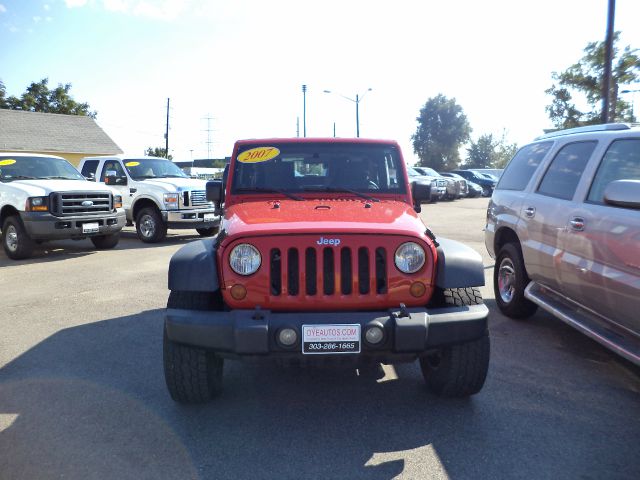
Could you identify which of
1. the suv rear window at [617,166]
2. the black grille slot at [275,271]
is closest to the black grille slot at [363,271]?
the black grille slot at [275,271]

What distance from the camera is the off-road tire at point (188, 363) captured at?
10.8ft

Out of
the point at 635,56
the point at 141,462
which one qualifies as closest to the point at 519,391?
the point at 141,462

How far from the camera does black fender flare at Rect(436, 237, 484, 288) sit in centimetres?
318

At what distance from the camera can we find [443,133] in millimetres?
70188

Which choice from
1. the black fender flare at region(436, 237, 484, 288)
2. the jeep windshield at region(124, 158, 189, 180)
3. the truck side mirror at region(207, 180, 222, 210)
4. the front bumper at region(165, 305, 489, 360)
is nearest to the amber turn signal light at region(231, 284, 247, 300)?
the front bumper at region(165, 305, 489, 360)

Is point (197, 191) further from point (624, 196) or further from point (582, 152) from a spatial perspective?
point (624, 196)

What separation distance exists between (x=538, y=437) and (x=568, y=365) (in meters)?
1.47

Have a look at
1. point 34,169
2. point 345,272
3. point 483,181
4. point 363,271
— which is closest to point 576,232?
point 363,271

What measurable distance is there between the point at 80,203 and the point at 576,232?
29.7 feet

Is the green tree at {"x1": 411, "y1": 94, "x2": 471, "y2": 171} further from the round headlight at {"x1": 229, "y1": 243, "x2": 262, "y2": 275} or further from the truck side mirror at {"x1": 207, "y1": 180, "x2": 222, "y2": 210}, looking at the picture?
the round headlight at {"x1": 229, "y1": 243, "x2": 262, "y2": 275}

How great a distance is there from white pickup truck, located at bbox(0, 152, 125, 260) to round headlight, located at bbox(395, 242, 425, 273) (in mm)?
8643

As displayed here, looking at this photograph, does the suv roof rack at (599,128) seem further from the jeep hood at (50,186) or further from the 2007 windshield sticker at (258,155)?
the jeep hood at (50,186)

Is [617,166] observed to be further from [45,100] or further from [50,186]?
[45,100]

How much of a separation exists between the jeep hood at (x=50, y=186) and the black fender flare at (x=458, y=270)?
8.88 meters
